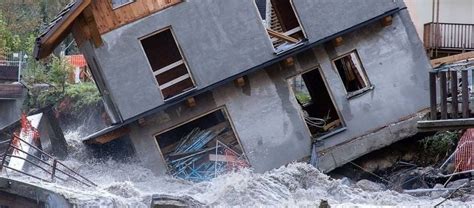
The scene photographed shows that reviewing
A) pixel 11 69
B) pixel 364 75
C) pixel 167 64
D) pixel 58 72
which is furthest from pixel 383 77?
pixel 11 69

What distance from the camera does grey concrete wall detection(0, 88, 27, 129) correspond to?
34.8 meters

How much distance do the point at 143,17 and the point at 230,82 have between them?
283 cm

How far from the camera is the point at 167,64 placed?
2539cm

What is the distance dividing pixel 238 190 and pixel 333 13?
6185 millimetres

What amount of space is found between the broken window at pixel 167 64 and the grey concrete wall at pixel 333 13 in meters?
3.42

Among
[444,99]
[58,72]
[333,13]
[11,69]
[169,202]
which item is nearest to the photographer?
[444,99]

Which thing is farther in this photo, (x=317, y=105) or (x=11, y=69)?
(x=11, y=69)

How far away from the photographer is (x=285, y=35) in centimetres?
2434

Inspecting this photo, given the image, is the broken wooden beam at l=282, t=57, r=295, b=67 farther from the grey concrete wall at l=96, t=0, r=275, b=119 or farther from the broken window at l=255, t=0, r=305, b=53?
the grey concrete wall at l=96, t=0, r=275, b=119

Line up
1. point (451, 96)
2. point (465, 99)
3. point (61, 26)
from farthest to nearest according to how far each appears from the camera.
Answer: point (61, 26) < point (451, 96) < point (465, 99)

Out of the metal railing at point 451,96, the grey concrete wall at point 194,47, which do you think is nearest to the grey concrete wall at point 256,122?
the grey concrete wall at point 194,47

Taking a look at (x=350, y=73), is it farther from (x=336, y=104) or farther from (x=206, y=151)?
(x=206, y=151)

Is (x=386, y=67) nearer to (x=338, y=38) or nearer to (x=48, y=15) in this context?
(x=338, y=38)

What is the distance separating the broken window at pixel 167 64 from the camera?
23719 mm
